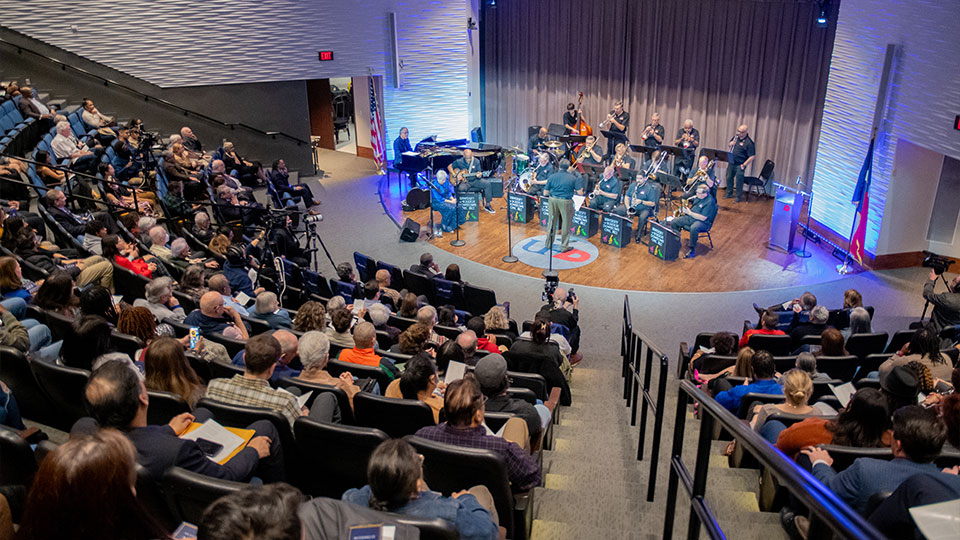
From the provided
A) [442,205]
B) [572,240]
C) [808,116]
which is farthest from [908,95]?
[442,205]

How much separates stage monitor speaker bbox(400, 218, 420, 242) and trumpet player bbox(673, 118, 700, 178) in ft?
17.9

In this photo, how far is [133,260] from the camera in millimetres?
7168

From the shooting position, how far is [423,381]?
4148 mm

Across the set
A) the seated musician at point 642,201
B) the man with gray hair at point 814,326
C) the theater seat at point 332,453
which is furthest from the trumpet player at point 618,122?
the theater seat at point 332,453

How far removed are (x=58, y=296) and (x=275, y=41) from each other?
10.9 meters

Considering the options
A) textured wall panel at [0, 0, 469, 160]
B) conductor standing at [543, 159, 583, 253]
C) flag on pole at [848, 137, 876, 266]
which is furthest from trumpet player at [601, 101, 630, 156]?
flag on pole at [848, 137, 876, 266]

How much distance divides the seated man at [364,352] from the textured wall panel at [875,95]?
755 cm

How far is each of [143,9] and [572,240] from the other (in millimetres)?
9266

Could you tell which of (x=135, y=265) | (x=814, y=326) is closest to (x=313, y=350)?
(x=135, y=265)

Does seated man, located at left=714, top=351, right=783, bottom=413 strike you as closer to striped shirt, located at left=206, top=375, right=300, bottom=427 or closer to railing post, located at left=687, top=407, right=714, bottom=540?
railing post, located at left=687, top=407, right=714, bottom=540

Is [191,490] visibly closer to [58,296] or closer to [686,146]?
[58,296]

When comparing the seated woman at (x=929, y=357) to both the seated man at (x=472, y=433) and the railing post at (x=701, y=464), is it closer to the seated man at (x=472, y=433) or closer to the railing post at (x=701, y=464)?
the seated man at (x=472, y=433)

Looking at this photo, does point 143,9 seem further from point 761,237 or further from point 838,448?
point 838,448

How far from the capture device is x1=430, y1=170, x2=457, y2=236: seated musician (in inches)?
487
